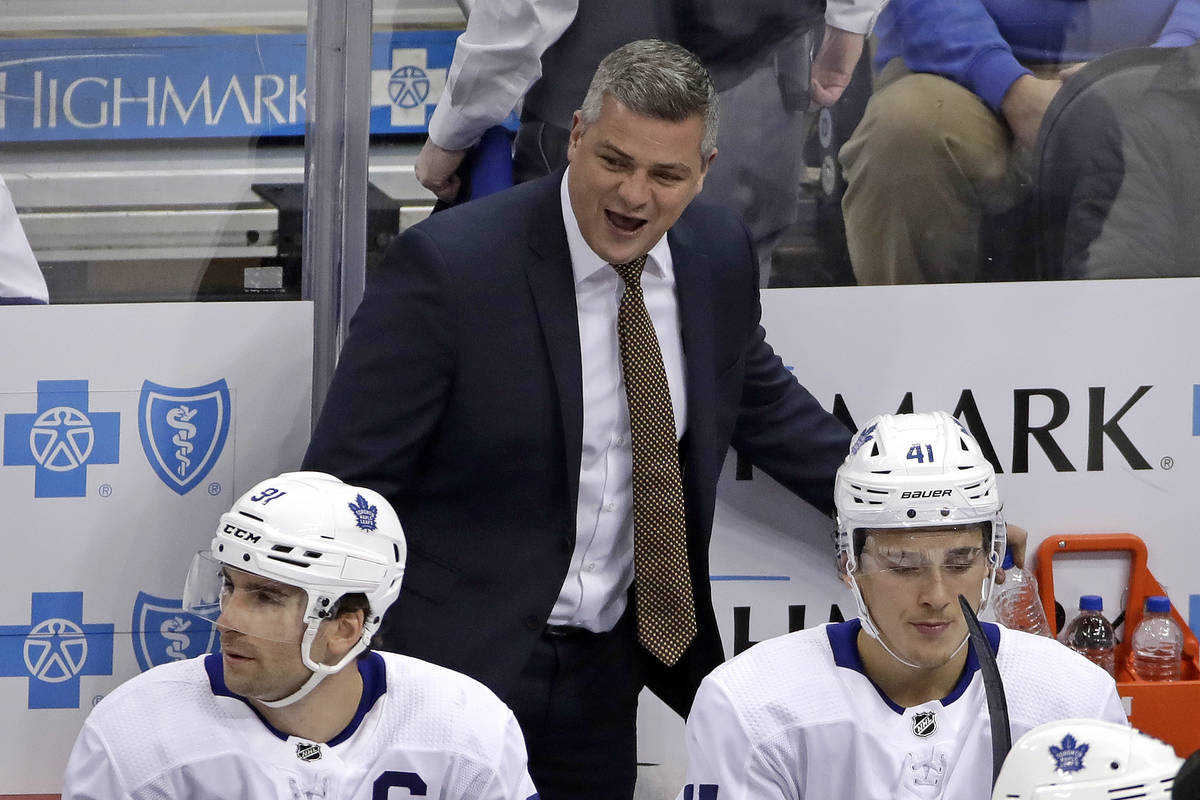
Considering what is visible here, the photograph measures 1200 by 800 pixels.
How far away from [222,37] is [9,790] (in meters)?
1.53

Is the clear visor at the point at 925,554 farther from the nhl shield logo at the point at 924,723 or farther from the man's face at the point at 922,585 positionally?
the nhl shield logo at the point at 924,723

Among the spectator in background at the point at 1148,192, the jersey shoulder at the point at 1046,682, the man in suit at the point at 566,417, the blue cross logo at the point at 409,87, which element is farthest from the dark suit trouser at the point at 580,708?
the spectator in background at the point at 1148,192

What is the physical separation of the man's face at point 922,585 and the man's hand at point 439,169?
48.6 inches

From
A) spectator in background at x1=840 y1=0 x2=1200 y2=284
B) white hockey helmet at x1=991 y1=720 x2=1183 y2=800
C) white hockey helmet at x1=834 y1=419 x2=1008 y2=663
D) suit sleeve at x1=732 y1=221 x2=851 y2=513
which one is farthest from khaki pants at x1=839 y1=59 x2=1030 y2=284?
white hockey helmet at x1=991 y1=720 x2=1183 y2=800

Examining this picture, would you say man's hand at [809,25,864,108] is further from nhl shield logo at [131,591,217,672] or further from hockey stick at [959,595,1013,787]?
nhl shield logo at [131,591,217,672]

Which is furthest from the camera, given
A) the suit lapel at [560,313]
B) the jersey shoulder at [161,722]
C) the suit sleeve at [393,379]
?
the suit lapel at [560,313]

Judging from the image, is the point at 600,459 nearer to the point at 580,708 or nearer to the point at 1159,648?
the point at 580,708

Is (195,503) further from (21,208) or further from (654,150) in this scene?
(654,150)

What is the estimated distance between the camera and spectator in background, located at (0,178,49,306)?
283 centimetres

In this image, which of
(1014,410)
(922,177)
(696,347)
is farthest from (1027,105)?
(696,347)

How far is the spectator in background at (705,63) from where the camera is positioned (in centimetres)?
279

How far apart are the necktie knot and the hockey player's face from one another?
0.86 m

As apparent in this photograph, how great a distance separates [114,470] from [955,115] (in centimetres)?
181

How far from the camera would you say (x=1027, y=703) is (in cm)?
201
